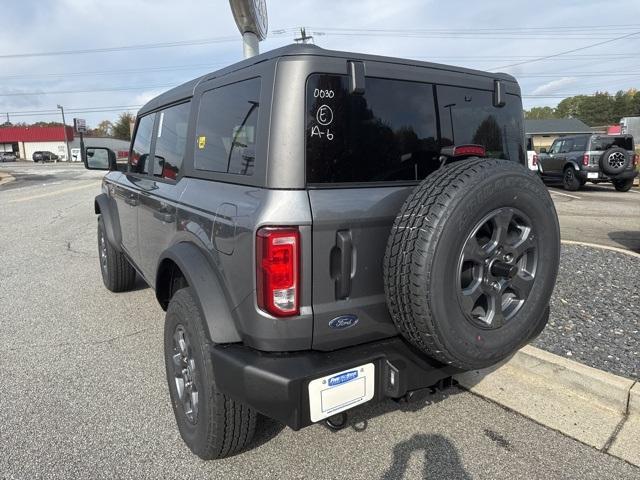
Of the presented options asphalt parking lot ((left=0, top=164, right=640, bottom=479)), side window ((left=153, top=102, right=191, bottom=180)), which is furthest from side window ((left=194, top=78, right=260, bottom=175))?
asphalt parking lot ((left=0, top=164, right=640, bottom=479))

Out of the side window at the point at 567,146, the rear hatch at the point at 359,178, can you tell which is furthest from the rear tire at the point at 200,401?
the side window at the point at 567,146

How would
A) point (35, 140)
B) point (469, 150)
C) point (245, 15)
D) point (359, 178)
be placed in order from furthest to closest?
point (35, 140), point (245, 15), point (469, 150), point (359, 178)

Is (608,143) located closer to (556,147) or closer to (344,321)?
(556,147)

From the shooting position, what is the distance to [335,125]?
2.10 m

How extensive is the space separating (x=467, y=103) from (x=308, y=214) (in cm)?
120

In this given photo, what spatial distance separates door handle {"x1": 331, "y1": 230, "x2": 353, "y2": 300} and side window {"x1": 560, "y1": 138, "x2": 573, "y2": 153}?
16.3m

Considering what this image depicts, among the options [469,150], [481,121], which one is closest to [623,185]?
[481,121]

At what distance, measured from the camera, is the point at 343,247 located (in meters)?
2.05

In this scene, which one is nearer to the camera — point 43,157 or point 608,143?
point 608,143

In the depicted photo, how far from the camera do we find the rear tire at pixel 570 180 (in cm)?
1545

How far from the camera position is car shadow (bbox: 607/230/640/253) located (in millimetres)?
6808

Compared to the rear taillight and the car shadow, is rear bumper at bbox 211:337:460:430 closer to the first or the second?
the rear taillight

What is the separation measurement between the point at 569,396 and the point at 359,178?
1955mm

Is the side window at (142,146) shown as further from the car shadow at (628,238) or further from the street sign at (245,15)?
the car shadow at (628,238)
